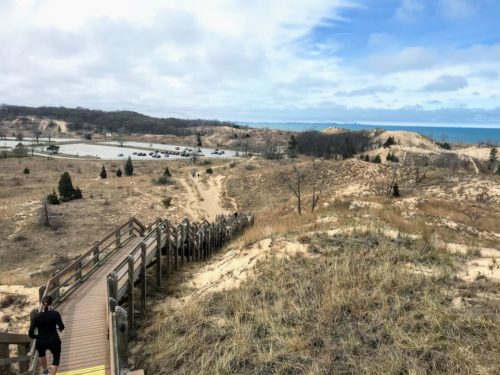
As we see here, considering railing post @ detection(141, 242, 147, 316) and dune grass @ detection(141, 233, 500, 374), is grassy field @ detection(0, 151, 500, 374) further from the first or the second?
railing post @ detection(141, 242, 147, 316)

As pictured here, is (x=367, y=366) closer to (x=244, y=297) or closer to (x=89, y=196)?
(x=244, y=297)

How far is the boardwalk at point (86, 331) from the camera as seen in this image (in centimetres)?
743

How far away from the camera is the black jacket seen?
7012mm

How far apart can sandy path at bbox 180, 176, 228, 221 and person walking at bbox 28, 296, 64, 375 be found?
2668 cm

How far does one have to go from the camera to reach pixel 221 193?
47406mm

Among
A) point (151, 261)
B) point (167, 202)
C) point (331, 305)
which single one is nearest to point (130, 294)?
point (151, 261)

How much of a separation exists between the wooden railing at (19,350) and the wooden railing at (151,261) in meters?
1.57

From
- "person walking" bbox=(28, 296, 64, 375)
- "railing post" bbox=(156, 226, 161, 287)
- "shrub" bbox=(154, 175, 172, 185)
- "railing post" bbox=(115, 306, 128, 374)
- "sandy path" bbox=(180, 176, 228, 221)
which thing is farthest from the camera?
"shrub" bbox=(154, 175, 172, 185)

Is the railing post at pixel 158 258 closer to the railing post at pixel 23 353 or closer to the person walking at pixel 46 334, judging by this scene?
the railing post at pixel 23 353

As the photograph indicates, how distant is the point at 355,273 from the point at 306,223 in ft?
22.7

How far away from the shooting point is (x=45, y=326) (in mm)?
7039

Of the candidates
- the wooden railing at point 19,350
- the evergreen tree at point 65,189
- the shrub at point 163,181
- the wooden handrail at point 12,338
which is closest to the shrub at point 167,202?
the evergreen tree at point 65,189

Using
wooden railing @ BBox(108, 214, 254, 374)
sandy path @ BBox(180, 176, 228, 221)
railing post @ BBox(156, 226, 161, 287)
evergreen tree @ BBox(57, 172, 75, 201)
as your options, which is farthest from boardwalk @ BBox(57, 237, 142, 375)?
evergreen tree @ BBox(57, 172, 75, 201)

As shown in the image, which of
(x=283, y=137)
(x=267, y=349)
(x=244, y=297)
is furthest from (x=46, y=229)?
(x=283, y=137)
